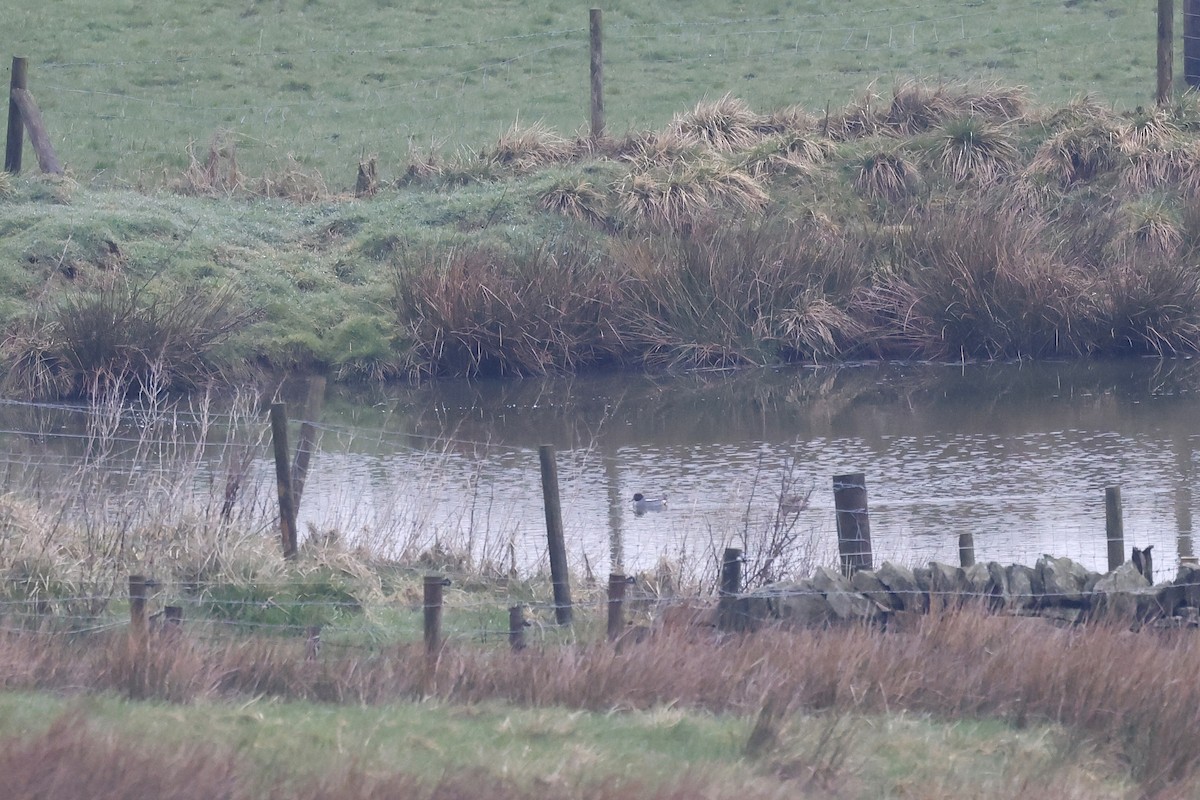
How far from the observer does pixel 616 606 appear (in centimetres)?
716

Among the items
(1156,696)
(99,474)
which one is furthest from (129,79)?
(1156,696)

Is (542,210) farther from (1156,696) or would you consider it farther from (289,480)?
(1156,696)

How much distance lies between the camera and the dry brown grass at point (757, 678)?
612 cm

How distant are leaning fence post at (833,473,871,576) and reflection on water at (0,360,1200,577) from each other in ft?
2.41

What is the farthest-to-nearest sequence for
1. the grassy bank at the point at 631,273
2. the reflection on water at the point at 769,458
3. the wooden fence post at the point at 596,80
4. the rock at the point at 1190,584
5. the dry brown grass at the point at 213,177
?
the dry brown grass at the point at 213,177, the wooden fence post at the point at 596,80, the grassy bank at the point at 631,273, the reflection on water at the point at 769,458, the rock at the point at 1190,584

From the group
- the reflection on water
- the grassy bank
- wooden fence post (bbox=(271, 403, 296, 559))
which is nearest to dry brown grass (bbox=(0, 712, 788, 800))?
wooden fence post (bbox=(271, 403, 296, 559))

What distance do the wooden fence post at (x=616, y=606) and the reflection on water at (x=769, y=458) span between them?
187cm

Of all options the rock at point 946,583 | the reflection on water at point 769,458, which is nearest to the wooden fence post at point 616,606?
the rock at point 946,583

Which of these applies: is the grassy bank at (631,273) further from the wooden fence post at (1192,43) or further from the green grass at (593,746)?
the green grass at (593,746)

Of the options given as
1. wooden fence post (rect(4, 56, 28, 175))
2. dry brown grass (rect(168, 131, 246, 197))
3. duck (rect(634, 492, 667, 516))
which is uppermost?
wooden fence post (rect(4, 56, 28, 175))

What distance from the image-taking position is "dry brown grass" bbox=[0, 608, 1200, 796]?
6.12 m

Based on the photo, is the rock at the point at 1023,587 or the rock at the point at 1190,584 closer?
the rock at the point at 1190,584

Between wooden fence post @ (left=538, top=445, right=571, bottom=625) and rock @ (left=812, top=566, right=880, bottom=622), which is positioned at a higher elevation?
wooden fence post @ (left=538, top=445, right=571, bottom=625)

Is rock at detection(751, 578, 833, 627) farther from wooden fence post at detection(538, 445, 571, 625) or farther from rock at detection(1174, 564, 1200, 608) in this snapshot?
rock at detection(1174, 564, 1200, 608)
